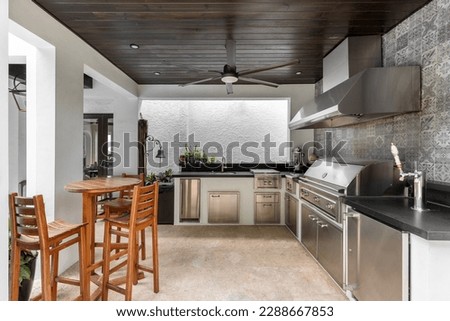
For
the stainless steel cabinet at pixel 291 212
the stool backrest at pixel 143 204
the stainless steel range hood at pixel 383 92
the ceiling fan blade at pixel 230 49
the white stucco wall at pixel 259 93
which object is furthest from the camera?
the white stucco wall at pixel 259 93

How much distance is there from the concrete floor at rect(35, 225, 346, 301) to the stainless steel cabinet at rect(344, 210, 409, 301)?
0.41 metres

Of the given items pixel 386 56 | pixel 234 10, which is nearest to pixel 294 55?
pixel 386 56

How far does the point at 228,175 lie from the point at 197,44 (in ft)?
7.09

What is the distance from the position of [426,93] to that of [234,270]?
2486mm

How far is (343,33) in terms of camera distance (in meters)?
2.90

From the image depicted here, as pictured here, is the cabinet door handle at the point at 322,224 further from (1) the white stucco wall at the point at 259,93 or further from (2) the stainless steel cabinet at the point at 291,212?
(1) the white stucco wall at the point at 259,93

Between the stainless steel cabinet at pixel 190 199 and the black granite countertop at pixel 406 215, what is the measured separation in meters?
2.73

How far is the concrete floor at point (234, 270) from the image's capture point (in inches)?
91.3

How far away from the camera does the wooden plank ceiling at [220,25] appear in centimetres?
237

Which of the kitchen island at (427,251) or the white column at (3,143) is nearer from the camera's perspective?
the white column at (3,143)

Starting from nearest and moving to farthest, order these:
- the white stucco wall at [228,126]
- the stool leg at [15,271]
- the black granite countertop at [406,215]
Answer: the black granite countertop at [406,215] < the stool leg at [15,271] < the white stucco wall at [228,126]

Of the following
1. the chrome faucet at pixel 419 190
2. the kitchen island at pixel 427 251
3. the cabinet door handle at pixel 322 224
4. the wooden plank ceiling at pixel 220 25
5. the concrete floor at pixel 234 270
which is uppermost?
the wooden plank ceiling at pixel 220 25

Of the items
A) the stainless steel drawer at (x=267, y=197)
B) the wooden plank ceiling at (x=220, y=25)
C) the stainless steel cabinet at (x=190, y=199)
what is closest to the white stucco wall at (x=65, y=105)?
the wooden plank ceiling at (x=220, y=25)

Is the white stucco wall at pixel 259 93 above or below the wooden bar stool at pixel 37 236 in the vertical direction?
above
